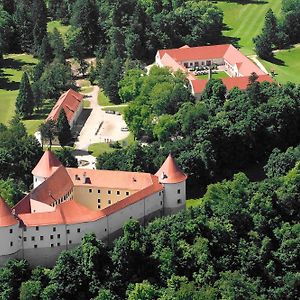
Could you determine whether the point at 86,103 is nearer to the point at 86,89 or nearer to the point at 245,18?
the point at 86,89

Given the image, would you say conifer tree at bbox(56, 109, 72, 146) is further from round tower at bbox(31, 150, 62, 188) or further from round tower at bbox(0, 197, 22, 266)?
round tower at bbox(0, 197, 22, 266)

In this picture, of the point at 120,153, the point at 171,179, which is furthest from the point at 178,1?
the point at 171,179

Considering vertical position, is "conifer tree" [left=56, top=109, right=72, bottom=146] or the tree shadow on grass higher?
"conifer tree" [left=56, top=109, right=72, bottom=146]

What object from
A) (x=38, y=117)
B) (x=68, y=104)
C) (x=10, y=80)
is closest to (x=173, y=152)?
(x=68, y=104)

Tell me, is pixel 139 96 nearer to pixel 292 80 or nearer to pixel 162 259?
pixel 292 80

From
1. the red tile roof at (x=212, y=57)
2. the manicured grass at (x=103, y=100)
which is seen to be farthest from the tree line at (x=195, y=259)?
the manicured grass at (x=103, y=100)

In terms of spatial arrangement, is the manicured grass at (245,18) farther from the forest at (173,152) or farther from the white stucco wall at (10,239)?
the white stucco wall at (10,239)

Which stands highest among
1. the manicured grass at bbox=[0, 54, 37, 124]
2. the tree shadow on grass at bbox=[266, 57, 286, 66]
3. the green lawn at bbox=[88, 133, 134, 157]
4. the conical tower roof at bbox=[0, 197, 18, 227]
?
the conical tower roof at bbox=[0, 197, 18, 227]

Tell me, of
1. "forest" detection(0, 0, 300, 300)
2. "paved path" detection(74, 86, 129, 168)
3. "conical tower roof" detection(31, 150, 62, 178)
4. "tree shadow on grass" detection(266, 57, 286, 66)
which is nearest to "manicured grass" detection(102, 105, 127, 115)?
"paved path" detection(74, 86, 129, 168)
